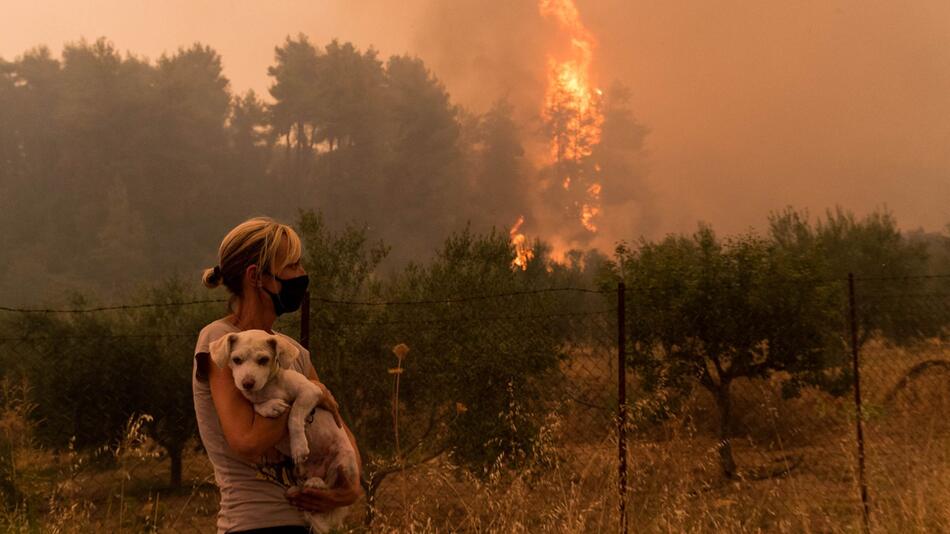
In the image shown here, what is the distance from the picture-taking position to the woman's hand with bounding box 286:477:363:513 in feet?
8.54

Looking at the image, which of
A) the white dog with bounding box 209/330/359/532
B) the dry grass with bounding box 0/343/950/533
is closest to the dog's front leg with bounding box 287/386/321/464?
the white dog with bounding box 209/330/359/532

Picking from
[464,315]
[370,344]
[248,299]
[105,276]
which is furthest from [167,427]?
[105,276]

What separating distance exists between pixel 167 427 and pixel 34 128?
77052 mm

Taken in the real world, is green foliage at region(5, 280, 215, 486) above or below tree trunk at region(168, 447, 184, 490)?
above

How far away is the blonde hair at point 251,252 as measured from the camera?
2.75 m

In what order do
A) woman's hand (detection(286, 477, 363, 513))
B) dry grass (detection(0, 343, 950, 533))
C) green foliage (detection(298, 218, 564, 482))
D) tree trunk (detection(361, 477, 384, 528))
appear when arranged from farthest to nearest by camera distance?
green foliage (detection(298, 218, 564, 482)), dry grass (detection(0, 343, 950, 533)), tree trunk (detection(361, 477, 384, 528)), woman's hand (detection(286, 477, 363, 513))

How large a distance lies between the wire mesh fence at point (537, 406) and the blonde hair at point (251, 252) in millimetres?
4767

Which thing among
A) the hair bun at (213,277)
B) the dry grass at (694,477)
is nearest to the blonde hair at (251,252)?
the hair bun at (213,277)

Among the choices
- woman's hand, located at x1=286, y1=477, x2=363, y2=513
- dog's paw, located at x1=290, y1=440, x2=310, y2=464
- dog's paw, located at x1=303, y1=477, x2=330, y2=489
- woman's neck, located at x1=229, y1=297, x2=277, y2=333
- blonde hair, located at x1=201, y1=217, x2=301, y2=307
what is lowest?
woman's hand, located at x1=286, y1=477, x2=363, y2=513

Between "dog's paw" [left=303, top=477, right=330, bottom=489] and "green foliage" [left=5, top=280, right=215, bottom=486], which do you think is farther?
"green foliage" [left=5, top=280, right=215, bottom=486]

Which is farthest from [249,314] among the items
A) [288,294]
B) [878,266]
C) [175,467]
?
[878,266]

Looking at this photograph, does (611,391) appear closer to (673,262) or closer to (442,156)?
(673,262)

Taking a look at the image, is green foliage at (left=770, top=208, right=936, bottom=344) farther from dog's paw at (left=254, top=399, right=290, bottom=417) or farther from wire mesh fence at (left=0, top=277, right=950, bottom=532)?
dog's paw at (left=254, top=399, right=290, bottom=417)

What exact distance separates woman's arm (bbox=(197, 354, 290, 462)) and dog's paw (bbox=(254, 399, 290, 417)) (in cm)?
2
